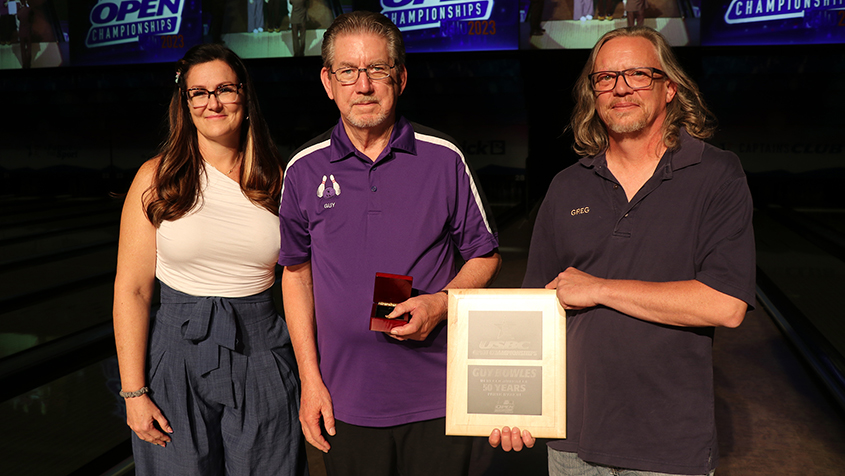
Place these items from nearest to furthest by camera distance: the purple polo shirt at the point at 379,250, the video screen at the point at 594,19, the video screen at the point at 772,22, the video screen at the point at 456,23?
the purple polo shirt at the point at 379,250
the video screen at the point at 772,22
the video screen at the point at 594,19
the video screen at the point at 456,23

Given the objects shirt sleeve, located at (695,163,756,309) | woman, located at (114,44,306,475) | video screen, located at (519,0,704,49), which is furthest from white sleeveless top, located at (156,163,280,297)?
video screen, located at (519,0,704,49)

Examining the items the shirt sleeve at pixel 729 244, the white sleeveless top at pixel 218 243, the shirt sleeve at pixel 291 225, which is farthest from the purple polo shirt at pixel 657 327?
the white sleeveless top at pixel 218 243

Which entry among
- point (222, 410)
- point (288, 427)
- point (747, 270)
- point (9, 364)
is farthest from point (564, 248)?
point (9, 364)

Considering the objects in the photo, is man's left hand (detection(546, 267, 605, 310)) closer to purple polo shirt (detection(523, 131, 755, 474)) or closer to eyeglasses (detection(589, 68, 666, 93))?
purple polo shirt (detection(523, 131, 755, 474))

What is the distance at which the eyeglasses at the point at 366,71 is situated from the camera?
1.15 m

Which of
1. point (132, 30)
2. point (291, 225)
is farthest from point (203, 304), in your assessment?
point (132, 30)

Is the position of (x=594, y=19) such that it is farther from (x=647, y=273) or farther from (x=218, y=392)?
(x=218, y=392)

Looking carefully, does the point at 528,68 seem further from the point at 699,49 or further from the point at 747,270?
the point at 747,270

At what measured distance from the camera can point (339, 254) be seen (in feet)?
Answer: 3.99

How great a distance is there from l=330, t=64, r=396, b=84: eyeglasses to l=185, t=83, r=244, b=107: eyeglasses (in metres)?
0.30

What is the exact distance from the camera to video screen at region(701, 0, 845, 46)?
18.3ft

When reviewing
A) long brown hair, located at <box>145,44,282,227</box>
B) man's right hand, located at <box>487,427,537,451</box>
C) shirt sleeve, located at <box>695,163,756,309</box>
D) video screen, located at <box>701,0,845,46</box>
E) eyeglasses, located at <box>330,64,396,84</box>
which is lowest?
man's right hand, located at <box>487,427,537,451</box>

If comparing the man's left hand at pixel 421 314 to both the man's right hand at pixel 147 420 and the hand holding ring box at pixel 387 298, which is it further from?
the man's right hand at pixel 147 420

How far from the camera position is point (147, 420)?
1277 millimetres
